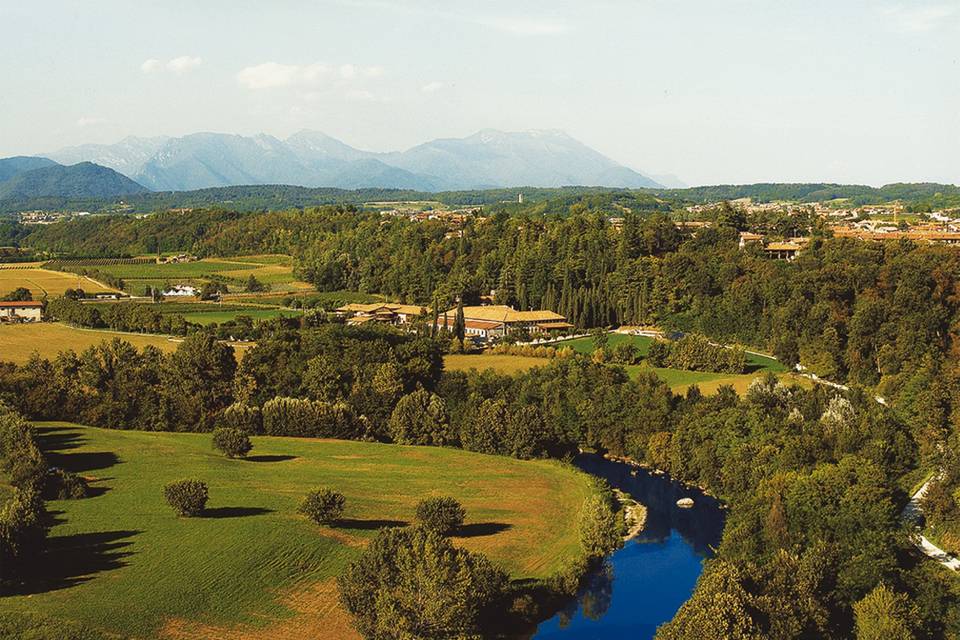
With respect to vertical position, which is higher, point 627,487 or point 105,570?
point 105,570

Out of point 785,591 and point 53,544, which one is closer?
point 785,591

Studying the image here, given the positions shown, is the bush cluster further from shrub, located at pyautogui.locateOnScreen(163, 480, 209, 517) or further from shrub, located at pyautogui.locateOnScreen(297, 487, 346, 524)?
shrub, located at pyautogui.locateOnScreen(163, 480, 209, 517)

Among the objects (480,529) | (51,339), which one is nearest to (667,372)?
(480,529)

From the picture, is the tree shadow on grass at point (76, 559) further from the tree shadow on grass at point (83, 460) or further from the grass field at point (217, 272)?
the grass field at point (217, 272)

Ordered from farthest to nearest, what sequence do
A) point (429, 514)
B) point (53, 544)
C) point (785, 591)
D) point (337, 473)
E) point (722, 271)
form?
point (722, 271), point (337, 473), point (429, 514), point (53, 544), point (785, 591)

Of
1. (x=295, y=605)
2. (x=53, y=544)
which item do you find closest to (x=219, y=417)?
(x=53, y=544)

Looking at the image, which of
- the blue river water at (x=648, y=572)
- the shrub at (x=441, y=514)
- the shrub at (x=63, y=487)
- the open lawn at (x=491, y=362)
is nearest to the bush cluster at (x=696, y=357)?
the open lawn at (x=491, y=362)

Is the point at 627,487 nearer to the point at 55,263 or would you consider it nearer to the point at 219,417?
the point at 219,417

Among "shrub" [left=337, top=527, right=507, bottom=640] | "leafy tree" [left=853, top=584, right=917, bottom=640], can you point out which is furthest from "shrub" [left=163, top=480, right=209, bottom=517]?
"leafy tree" [left=853, top=584, right=917, bottom=640]
